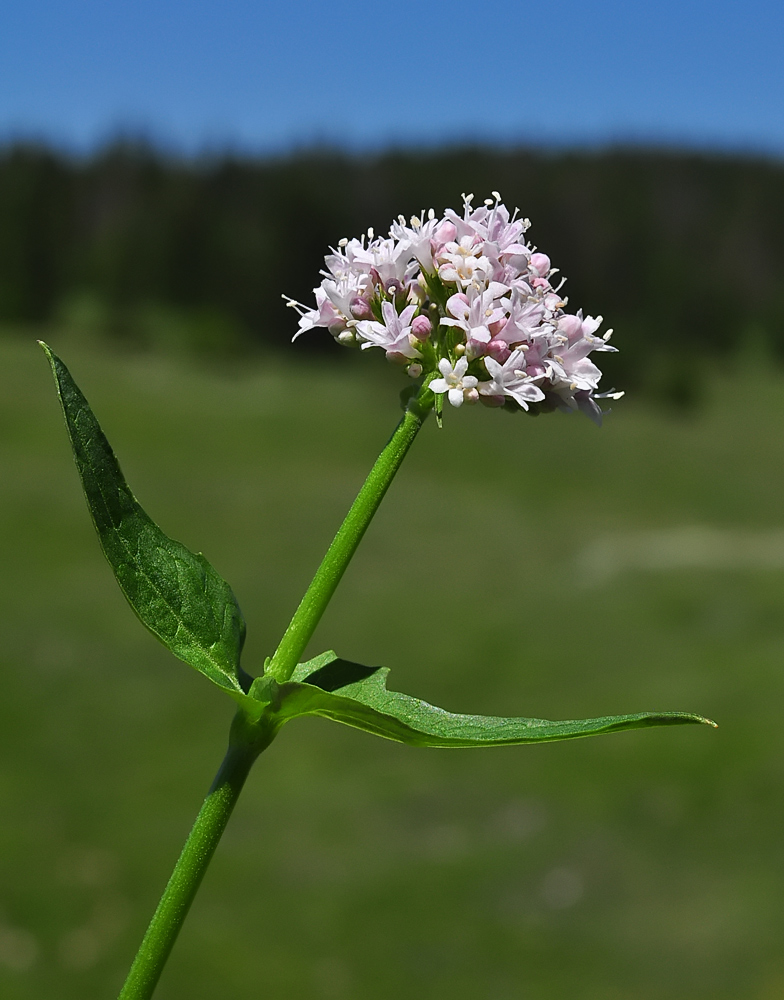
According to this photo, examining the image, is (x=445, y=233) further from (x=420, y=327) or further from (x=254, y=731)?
(x=254, y=731)

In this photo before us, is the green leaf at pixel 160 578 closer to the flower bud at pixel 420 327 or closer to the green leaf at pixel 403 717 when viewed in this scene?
the green leaf at pixel 403 717

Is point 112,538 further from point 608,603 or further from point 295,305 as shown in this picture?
point 608,603

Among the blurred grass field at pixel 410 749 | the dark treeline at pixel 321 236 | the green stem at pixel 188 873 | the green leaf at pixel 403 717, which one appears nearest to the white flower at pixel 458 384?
the green leaf at pixel 403 717


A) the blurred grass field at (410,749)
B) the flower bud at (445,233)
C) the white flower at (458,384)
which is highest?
the flower bud at (445,233)

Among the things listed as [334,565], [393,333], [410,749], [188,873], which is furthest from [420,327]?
[410,749]

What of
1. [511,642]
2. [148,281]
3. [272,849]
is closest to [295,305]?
[272,849]

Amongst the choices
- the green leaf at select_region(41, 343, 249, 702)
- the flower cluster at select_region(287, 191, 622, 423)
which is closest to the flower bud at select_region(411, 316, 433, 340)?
the flower cluster at select_region(287, 191, 622, 423)
